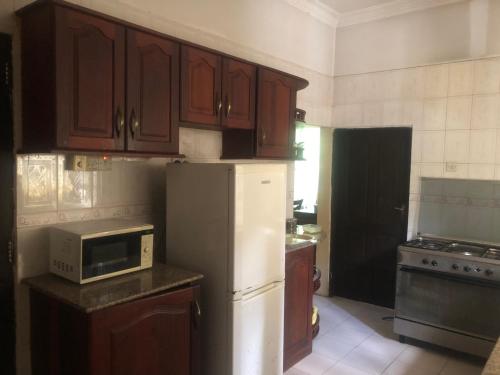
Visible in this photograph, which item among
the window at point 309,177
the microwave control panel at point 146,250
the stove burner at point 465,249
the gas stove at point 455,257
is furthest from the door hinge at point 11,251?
the window at point 309,177

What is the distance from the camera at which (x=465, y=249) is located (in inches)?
133

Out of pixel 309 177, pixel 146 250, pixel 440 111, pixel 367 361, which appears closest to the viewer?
pixel 146 250

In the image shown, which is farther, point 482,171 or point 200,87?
point 482,171

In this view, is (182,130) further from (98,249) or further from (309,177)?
(309,177)

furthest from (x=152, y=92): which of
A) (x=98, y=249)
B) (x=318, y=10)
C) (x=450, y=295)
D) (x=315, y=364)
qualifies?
(x=450, y=295)

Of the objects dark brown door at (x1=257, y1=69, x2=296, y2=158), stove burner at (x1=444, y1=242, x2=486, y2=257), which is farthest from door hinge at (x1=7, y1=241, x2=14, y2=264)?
stove burner at (x1=444, y1=242, x2=486, y2=257)

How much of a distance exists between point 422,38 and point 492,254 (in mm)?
2030

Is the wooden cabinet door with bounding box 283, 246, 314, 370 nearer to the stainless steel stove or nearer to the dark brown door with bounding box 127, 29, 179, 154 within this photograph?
the stainless steel stove

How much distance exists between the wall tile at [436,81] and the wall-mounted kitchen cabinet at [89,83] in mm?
2595

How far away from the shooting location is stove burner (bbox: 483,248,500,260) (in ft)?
10.2

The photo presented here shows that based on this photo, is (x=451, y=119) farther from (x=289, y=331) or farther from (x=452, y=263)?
(x=289, y=331)

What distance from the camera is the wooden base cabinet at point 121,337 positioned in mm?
1764

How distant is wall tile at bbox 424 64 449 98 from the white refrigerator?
2011 mm

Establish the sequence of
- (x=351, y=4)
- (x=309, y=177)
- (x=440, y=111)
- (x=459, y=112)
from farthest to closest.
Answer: (x=309, y=177), (x=351, y=4), (x=440, y=111), (x=459, y=112)
